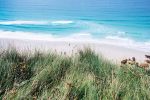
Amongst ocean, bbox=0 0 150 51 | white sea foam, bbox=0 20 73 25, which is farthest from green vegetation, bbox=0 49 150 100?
white sea foam, bbox=0 20 73 25

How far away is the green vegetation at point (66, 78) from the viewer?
3.79 meters

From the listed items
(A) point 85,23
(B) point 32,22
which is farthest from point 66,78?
(B) point 32,22

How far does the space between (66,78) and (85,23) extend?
11.7 metres

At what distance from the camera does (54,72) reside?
446 cm

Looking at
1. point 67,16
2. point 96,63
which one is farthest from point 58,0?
point 96,63

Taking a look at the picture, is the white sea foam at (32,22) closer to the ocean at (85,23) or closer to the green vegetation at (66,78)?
the ocean at (85,23)

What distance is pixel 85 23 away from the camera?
1584cm

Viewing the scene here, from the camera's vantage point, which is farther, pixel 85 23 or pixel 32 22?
pixel 32 22

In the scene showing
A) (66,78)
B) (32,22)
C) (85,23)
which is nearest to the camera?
(66,78)

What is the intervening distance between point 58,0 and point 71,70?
839 inches

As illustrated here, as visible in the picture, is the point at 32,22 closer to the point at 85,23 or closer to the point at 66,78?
the point at 85,23

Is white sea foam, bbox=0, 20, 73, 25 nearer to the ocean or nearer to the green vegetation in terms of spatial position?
the ocean

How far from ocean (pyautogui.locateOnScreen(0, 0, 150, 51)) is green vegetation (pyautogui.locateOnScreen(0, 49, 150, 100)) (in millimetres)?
5840

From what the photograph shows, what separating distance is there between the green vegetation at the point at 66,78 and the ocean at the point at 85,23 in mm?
5840
